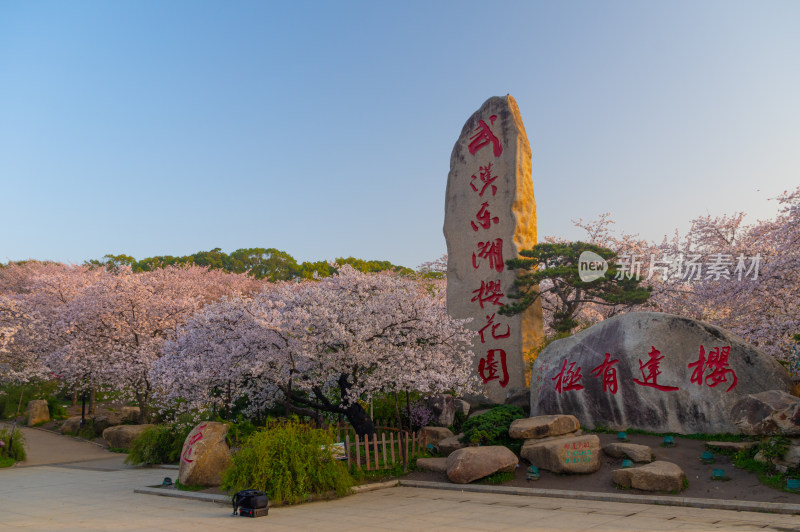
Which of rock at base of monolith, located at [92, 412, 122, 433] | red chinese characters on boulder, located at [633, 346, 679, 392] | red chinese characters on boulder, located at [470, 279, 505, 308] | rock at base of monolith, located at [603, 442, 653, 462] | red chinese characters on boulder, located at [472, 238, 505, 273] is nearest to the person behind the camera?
rock at base of monolith, located at [603, 442, 653, 462]

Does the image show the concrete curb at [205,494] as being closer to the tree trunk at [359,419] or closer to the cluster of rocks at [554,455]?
the cluster of rocks at [554,455]

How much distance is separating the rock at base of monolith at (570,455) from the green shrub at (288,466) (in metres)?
4.64

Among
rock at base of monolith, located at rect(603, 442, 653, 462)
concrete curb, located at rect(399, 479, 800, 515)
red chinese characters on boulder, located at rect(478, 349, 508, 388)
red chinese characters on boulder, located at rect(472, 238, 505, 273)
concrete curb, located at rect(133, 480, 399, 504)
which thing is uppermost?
red chinese characters on boulder, located at rect(472, 238, 505, 273)

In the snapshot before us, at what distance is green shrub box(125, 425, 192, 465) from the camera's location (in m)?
17.5

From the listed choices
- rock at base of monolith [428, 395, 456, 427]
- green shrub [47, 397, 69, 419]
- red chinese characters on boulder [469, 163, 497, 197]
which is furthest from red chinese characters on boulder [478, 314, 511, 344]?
green shrub [47, 397, 69, 419]

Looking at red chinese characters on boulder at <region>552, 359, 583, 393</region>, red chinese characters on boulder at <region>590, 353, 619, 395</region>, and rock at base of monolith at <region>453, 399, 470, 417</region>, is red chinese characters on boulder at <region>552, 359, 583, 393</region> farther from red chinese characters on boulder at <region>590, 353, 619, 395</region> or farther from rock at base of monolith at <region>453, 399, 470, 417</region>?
rock at base of monolith at <region>453, 399, 470, 417</region>

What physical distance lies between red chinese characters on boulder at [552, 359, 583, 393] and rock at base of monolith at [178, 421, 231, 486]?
29.9 feet

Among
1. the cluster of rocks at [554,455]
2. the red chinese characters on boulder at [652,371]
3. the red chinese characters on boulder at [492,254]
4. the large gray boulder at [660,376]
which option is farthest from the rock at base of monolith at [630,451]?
the red chinese characters on boulder at [492,254]

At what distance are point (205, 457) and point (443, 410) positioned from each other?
300 inches

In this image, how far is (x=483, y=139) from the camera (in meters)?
20.3

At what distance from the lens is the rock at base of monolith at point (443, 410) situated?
58.5ft

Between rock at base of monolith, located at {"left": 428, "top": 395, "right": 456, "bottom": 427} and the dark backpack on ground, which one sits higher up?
rock at base of monolith, located at {"left": 428, "top": 395, "right": 456, "bottom": 427}

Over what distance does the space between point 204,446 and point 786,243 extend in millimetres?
16917

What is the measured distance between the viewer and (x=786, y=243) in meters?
16.1
